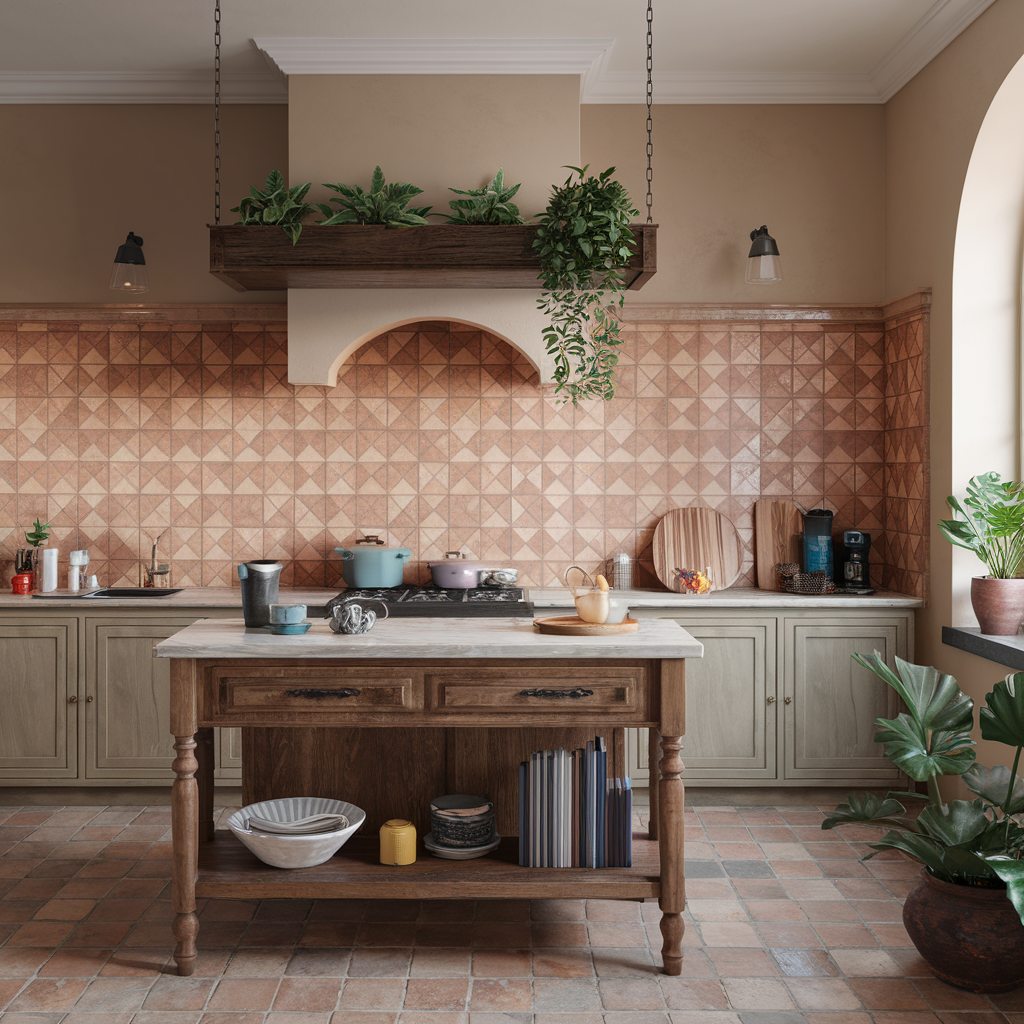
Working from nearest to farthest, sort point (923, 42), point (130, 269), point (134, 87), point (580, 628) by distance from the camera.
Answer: point (580, 628) → point (923, 42) → point (130, 269) → point (134, 87)

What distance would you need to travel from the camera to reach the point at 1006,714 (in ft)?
8.00

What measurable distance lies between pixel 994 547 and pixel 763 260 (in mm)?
1601

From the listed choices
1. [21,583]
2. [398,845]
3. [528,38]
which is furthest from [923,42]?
[21,583]

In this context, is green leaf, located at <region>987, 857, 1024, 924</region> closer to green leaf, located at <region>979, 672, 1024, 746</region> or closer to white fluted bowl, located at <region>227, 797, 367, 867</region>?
green leaf, located at <region>979, 672, 1024, 746</region>

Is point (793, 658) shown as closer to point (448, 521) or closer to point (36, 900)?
point (448, 521)

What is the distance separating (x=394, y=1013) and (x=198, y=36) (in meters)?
3.84

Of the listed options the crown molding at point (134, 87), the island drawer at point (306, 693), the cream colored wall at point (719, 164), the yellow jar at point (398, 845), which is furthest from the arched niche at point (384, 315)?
the yellow jar at point (398, 845)

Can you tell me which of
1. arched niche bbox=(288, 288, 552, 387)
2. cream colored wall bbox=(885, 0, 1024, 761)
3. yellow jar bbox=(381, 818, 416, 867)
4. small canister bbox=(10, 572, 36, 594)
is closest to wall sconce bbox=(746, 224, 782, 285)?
cream colored wall bbox=(885, 0, 1024, 761)

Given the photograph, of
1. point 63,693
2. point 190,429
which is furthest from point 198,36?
point 63,693

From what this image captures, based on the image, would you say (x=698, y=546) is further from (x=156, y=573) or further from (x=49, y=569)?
(x=49, y=569)

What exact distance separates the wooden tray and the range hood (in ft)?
4.98

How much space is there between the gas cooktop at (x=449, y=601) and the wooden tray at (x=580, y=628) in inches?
33.5

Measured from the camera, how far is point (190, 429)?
14.6 feet

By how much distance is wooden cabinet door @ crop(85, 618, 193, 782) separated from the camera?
396 centimetres
